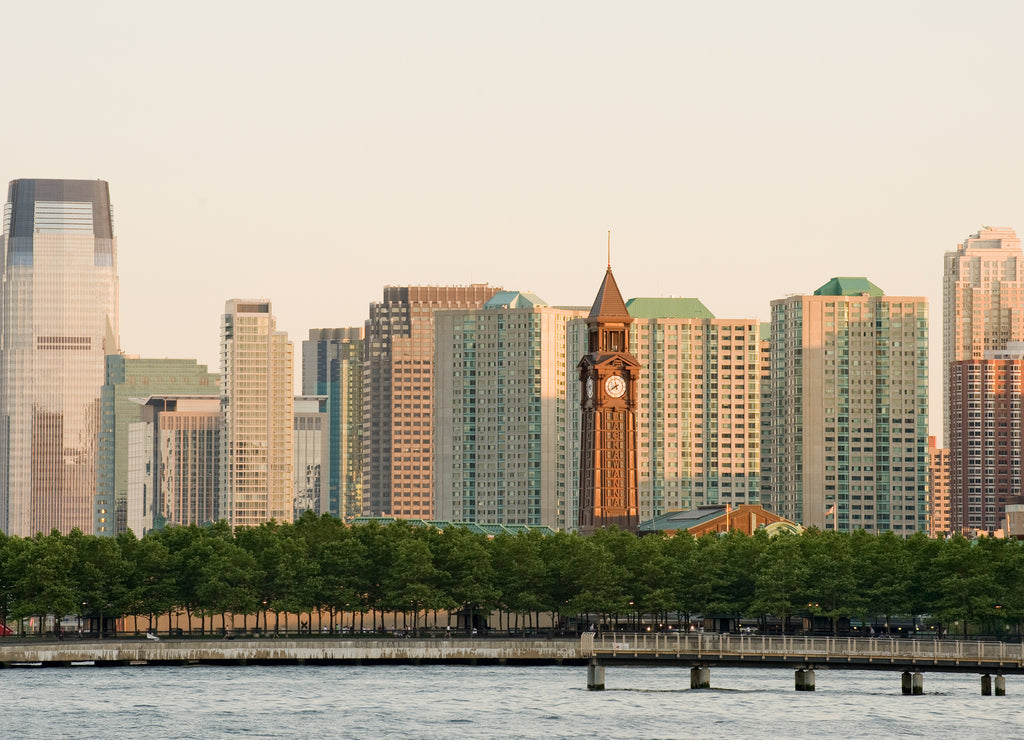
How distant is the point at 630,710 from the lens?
13938 cm

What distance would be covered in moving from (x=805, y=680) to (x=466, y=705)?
2650cm

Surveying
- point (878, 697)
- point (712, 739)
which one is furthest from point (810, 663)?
point (712, 739)

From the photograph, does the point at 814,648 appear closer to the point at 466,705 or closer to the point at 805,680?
the point at 805,680

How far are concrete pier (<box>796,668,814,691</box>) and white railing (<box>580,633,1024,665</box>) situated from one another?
1.83 meters

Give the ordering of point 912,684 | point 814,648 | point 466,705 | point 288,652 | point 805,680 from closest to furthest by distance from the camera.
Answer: point 466,705
point 814,648
point 912,684
point 805,680
point 288,652

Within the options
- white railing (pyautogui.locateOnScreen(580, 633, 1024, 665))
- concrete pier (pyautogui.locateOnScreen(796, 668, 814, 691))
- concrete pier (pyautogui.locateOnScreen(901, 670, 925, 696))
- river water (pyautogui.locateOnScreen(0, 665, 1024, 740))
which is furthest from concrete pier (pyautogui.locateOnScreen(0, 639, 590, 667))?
concrete pier (pyautogui.locateOnScreen(901, 670, 925, 696))

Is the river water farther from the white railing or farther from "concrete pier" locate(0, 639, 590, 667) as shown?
the white railing

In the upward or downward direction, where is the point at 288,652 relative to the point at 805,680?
downward

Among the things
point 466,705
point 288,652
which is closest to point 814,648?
point 466,705

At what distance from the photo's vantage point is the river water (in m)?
128

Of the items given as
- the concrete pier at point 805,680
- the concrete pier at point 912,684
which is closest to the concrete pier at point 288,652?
the concrete pier at point 805,680

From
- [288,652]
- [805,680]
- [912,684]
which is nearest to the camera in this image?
[912,684]

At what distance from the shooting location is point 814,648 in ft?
490

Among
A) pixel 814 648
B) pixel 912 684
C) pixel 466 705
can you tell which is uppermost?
pixel 814 648
